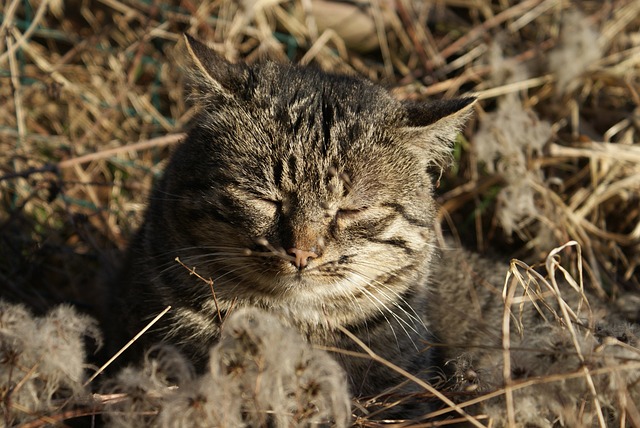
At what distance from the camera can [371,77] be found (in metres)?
4.38

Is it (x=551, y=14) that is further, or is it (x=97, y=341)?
(x=551, y=14)

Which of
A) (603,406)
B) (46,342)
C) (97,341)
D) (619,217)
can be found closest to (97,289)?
(97,341)

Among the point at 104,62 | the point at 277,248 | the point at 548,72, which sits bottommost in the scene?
the point at 277,248

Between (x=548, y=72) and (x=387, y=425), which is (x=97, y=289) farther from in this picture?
(x=548, y=72)

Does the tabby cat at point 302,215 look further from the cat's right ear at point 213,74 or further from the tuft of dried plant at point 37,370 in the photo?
the tuft of dried plant at point 37,370

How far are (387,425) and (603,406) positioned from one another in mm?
603

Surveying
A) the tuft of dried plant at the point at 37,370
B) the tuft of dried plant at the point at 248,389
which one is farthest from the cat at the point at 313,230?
the tuft of dried plant at the point at 37,370

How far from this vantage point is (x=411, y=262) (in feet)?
8.24

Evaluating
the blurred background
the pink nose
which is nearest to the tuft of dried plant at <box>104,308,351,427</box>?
the pink nose

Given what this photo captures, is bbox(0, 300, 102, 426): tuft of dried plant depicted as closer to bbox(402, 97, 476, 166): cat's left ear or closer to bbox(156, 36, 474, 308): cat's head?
bbox(156, 36, 474, 308): cat's head

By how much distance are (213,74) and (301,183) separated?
1.70 feet

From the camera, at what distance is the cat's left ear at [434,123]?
2.41 meters

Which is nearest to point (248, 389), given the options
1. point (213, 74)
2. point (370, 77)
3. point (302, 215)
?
point (302, 215)

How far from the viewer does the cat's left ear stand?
2.41 meters
